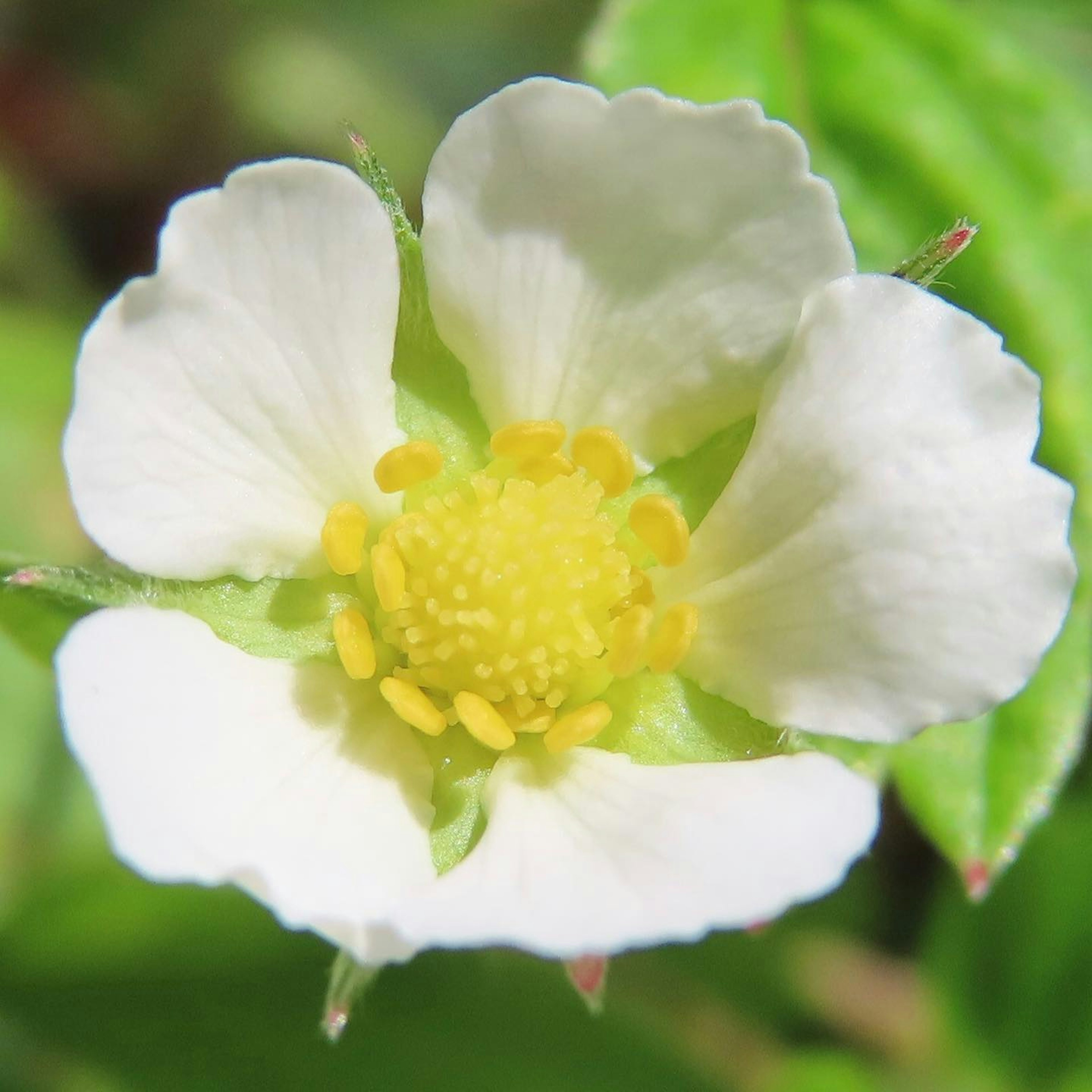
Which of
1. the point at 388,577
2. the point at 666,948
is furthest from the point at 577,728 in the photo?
the point at 666,948

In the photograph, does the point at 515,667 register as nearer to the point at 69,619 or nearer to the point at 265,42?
the point at 69,619

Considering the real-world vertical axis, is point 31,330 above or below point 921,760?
below

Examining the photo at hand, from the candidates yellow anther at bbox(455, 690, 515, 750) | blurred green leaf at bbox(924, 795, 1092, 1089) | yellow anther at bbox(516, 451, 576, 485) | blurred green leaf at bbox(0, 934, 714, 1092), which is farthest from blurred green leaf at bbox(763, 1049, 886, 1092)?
yellow anther at bbox(516, 451, 576, 485)

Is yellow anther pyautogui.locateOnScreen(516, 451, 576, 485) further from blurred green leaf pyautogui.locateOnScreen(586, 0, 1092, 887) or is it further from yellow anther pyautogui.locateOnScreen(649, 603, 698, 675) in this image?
blurred green leaf pyautogui.locateOnScreen(586, 0, 1092, 887)

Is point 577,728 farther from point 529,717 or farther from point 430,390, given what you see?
point 430,390

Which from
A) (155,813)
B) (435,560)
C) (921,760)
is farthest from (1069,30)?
(155,813)

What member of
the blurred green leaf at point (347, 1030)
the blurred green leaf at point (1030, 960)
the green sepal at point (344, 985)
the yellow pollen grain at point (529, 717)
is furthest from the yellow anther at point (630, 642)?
the blurred green leaf at point (1030, 960)
